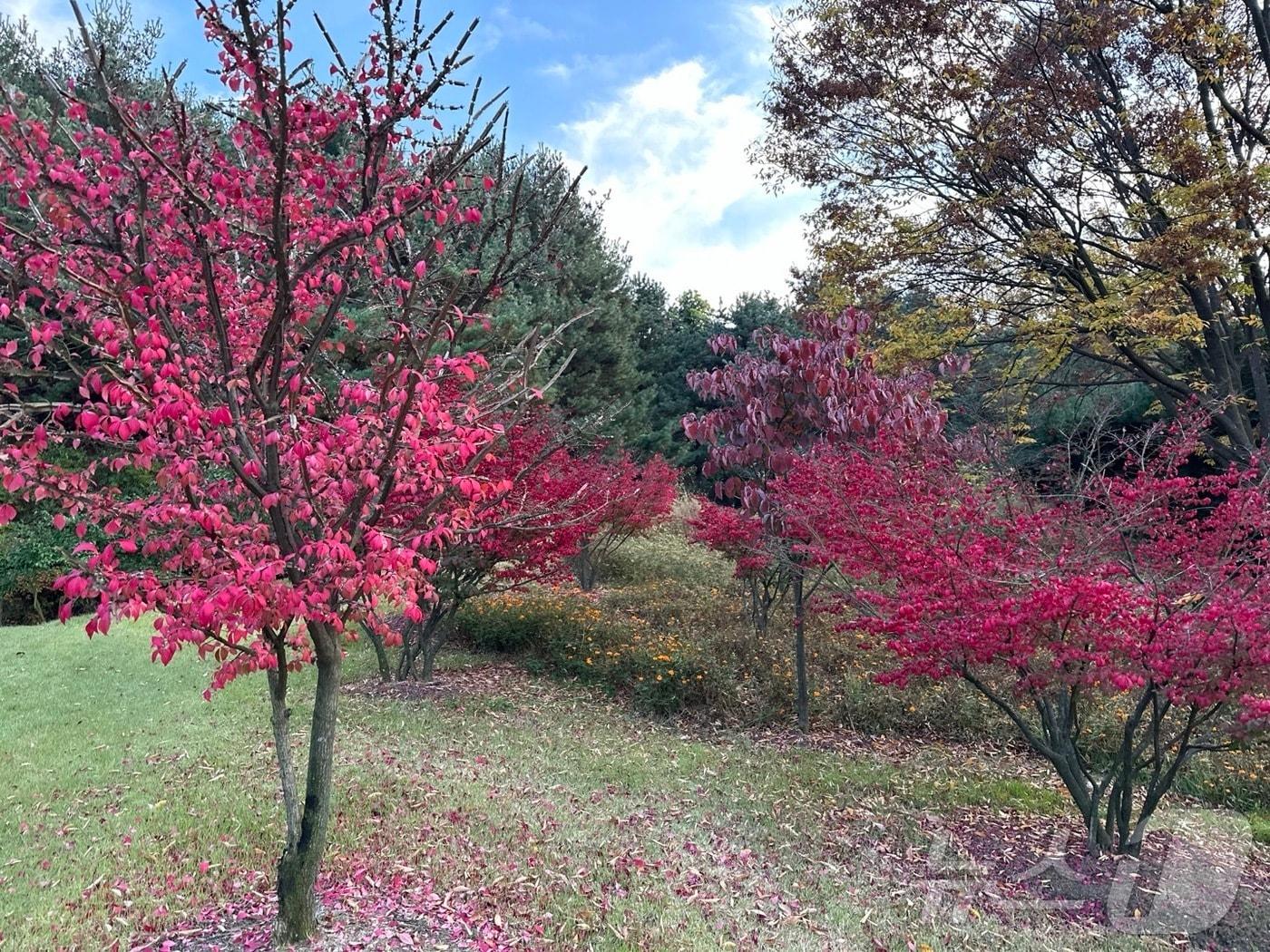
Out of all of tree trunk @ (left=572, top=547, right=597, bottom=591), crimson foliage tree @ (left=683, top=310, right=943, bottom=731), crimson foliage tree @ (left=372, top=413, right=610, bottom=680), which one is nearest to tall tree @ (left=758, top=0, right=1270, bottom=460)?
crimson foliage tree @ (left=683, top=310, right=943, bottom=731)

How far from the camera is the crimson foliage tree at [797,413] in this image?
6523 millimetres

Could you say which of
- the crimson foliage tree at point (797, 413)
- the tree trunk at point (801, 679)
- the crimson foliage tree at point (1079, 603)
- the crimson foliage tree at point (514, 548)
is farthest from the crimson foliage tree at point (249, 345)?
the tree trunk at point (801, 679)

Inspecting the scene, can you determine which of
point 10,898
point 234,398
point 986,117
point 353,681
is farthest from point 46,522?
point 986,117

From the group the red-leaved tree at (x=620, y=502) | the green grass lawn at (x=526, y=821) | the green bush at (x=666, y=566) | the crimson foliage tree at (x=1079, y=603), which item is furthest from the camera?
the green bush at (x=666, y=566)

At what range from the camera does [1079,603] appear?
373 cm

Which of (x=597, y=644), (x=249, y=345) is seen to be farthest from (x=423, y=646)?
(x=249, y=345)

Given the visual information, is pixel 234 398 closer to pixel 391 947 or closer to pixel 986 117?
pixel 391 947

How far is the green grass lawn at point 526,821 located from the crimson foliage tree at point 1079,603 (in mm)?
1032

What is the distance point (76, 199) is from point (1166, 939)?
546cm

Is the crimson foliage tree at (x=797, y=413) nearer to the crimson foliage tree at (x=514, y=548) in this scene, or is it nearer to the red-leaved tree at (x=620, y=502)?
the crimson foliage tree at (x=514, y=548)

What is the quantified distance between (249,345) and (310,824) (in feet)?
6.25

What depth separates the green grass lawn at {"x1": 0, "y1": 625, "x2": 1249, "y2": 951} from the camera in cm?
330

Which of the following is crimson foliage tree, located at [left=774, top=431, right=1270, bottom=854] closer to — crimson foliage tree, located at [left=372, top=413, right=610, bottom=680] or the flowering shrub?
the flowering shrub

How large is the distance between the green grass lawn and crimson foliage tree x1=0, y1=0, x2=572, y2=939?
3.47 feet
